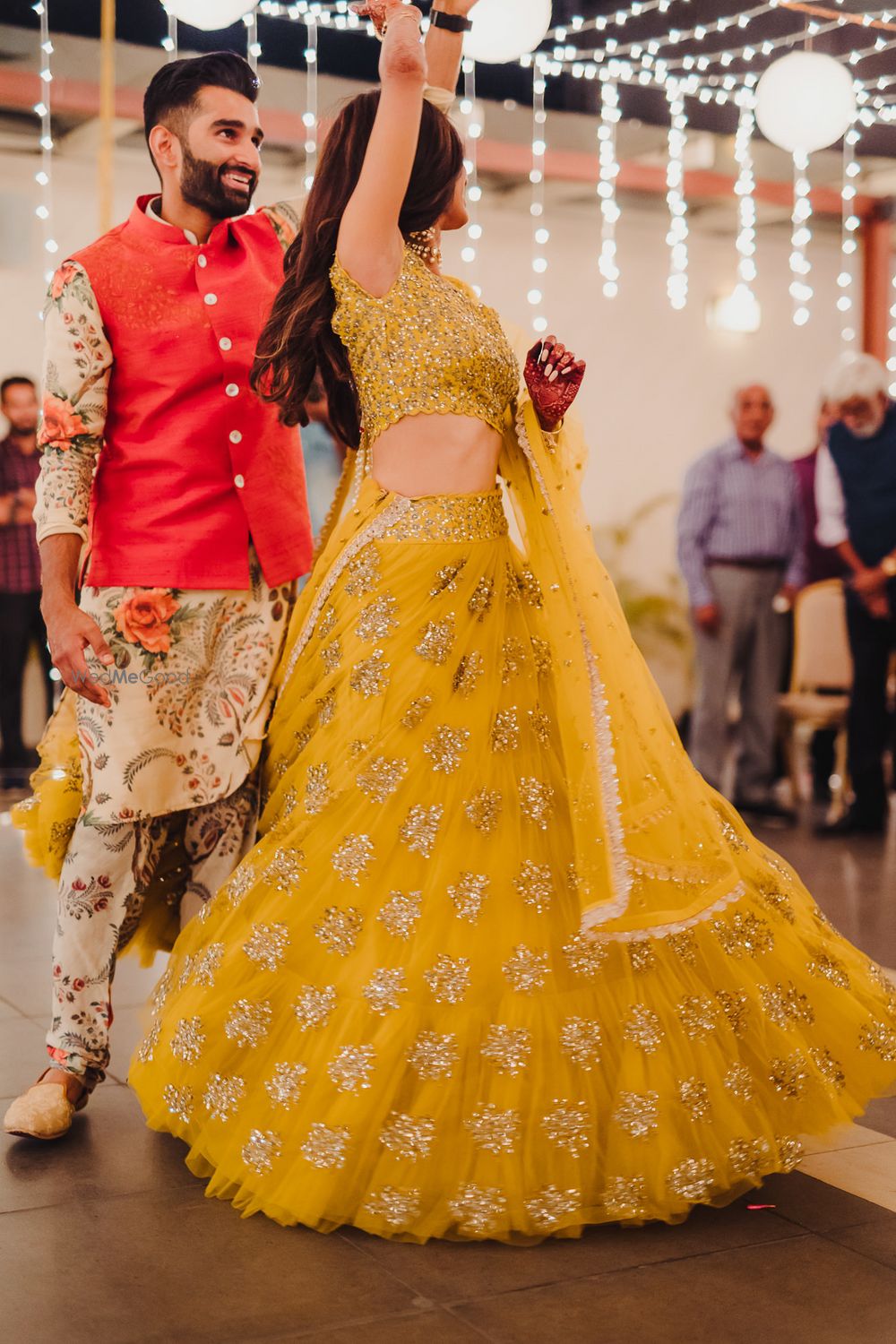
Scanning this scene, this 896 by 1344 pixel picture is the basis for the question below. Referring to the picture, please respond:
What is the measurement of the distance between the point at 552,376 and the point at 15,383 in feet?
16.3

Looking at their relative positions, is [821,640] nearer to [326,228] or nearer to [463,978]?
[326,228]

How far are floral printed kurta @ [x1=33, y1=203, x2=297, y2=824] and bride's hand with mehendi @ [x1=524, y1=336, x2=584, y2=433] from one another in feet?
1.73

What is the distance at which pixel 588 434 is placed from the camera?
334 inches

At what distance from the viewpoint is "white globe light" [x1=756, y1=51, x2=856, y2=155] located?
582 cm

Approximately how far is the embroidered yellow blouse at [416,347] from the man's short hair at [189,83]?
40 centimetres

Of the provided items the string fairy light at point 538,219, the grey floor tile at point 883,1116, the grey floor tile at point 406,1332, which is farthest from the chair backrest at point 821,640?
the grey floor tile at point 406,1332

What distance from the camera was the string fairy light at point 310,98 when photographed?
6.75 metres

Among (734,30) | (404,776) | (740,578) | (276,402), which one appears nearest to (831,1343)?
(404,776)

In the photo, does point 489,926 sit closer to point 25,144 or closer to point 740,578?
point 740,578

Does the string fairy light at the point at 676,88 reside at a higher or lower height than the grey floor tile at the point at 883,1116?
higher

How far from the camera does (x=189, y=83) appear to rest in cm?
243

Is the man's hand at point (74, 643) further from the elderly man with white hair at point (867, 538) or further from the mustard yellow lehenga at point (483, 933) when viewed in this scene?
the elderly man with white hair at point (867, 538)

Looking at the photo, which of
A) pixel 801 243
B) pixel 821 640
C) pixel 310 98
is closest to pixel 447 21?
pixel 821 640

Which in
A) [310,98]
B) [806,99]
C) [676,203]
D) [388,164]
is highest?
[310,98]
